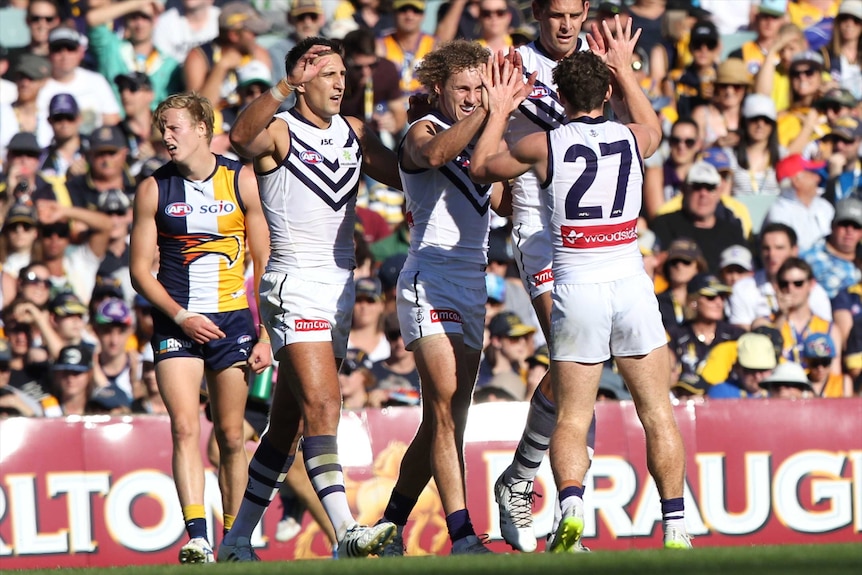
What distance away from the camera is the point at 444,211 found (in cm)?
872

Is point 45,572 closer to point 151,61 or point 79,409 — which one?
point 79,409

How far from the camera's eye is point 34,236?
45.0ft

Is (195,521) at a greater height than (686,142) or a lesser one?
lesser

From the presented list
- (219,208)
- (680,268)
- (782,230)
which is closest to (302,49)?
(219,208)

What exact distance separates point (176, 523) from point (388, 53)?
589cm

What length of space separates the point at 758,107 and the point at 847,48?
1.85m

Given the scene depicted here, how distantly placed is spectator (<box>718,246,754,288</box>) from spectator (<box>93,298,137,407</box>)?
5.14 meters

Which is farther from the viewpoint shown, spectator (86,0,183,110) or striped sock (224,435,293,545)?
spectator (86,0,183,110)

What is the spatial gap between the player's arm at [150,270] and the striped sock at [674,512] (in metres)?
2.69

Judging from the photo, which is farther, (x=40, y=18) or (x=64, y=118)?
(x=40, y=18)

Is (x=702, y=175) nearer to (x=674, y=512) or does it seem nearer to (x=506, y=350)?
(x=506, y=350)

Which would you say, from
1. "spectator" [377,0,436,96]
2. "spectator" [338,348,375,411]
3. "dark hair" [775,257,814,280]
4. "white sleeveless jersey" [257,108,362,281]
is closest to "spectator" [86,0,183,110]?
"spectator" [377,0,436,96]

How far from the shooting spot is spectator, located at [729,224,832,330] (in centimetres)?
1383

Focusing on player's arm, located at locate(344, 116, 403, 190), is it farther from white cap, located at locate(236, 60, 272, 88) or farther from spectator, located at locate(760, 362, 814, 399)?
white cap, located at locate(236, 60, 272, 88)
